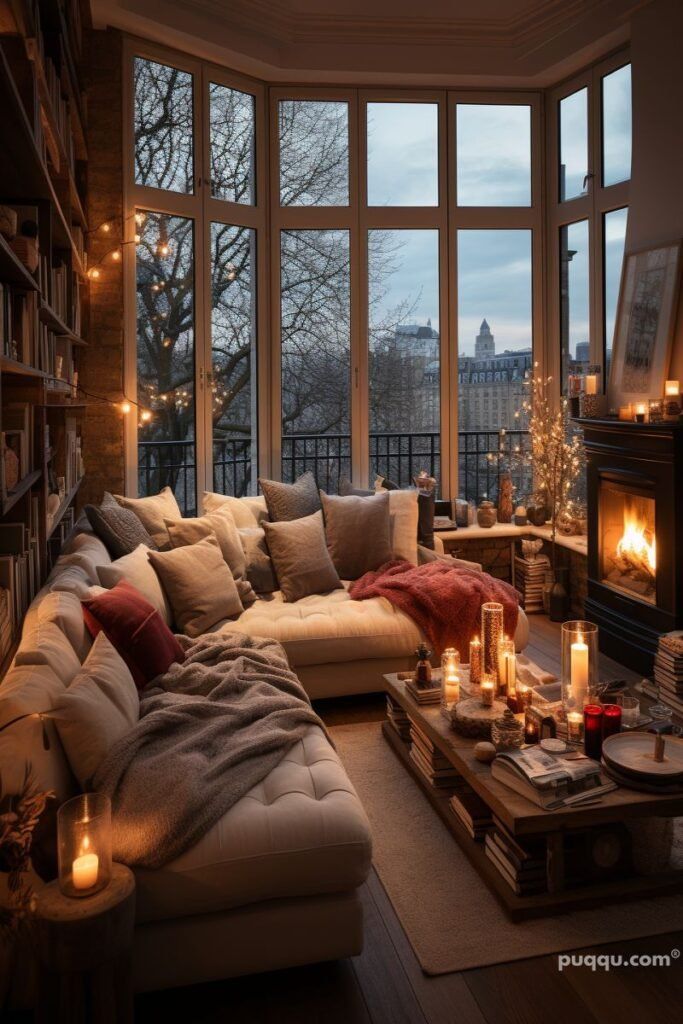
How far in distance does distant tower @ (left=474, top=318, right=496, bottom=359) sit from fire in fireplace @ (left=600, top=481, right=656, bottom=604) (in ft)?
5.74

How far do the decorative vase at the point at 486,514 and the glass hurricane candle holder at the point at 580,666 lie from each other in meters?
3.11

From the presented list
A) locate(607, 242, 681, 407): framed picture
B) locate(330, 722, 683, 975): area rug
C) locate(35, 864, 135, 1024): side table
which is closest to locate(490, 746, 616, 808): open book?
locate(330, 722, 683, 975): area rug

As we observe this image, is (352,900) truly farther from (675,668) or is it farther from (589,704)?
(675,668)

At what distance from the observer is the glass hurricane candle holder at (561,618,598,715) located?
2.92 meters

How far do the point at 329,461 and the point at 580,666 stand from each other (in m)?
3.45

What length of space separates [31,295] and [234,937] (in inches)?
76.0

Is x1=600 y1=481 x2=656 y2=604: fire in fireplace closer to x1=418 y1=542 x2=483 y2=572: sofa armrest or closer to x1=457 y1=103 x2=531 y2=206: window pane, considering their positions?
x1=418 y1=542 x2=483 y2=572: sofa armrest

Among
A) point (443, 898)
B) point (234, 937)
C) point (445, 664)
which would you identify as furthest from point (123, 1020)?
point (445, 664)

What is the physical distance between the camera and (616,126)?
5.43 meters

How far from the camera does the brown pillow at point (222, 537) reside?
4125 mm

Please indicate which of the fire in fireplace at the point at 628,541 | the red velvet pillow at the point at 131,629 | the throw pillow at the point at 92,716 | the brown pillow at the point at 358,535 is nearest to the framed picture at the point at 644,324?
the fire in fireplace at the point at 628,541

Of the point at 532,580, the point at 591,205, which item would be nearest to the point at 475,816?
the point at 532,580

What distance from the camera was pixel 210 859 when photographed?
2.02 meters

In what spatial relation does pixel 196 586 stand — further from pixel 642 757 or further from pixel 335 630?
pixel 642 757
